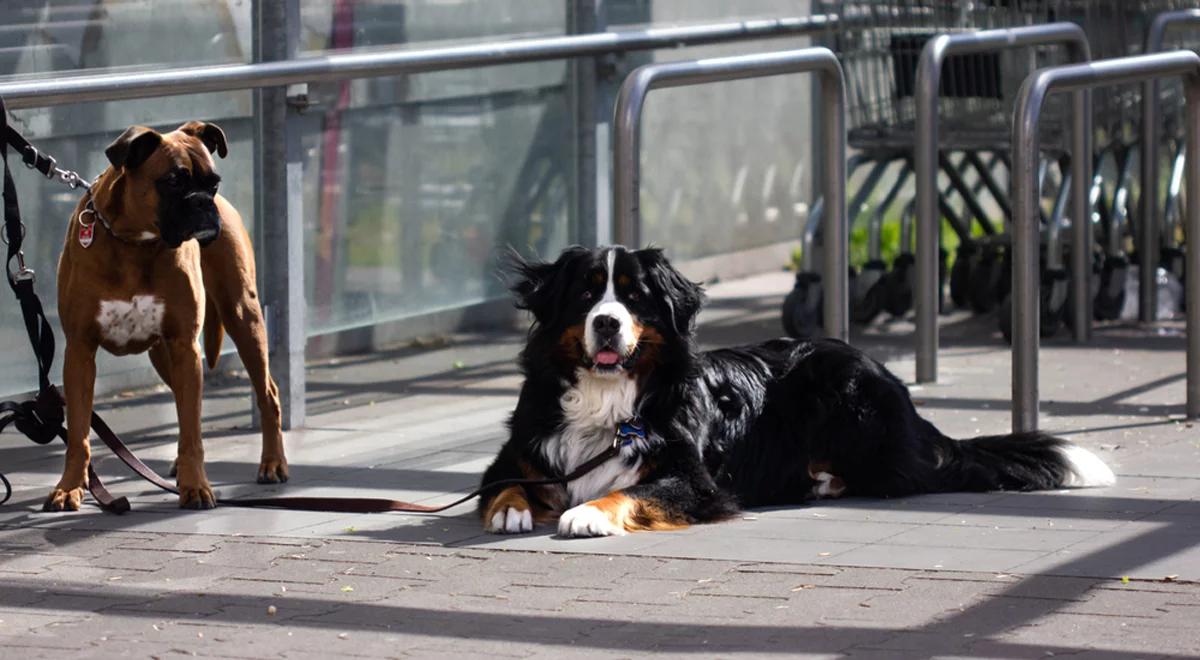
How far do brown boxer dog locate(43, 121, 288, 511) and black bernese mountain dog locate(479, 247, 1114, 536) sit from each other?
937mm

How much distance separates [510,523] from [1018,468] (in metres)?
1.68

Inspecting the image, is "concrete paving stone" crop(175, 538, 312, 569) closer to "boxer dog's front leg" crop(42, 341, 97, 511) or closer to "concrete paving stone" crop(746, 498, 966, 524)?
"boxer dog's front leg" crop(42, 341, 97, 511)

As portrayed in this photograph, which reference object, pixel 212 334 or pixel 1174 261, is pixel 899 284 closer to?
pixel 1174 261

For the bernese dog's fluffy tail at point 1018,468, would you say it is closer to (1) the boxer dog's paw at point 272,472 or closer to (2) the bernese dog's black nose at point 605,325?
(2) the bernese dog's black nose at point 605,325

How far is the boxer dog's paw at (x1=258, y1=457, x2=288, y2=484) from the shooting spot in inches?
260

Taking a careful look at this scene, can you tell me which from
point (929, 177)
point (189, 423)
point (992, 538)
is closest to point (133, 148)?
point (189, 423)

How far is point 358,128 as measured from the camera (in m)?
8.87

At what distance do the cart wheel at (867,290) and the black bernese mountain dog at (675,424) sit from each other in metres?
4.10

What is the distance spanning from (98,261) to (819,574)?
2.33m

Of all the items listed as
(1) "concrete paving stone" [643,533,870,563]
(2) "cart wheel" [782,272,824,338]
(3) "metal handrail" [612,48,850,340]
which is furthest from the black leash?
(2) "cart wheel" [782,272,824,338]

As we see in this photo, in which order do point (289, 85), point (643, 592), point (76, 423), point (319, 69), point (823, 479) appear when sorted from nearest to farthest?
point (643, 592) → point (76, 423) → point (823, 479) → point (319, 69) → point (289, 85)

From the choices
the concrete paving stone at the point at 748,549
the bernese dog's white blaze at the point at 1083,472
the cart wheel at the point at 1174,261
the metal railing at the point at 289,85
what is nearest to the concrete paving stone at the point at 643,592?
the concrete paving stone at the point at 748,549

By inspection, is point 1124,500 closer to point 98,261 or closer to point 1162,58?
point 1162,58

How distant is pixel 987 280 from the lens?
10633mm
